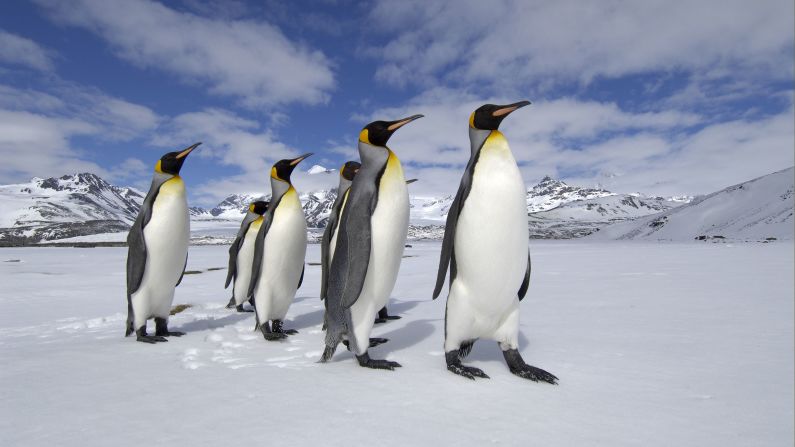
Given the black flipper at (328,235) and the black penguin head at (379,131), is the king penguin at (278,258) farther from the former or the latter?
the black penguin head at (379,131)

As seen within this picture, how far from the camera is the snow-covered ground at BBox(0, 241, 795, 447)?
Answer: 68.9 inches

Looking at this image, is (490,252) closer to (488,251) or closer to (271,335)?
(488,251)

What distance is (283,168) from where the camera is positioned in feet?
13.8

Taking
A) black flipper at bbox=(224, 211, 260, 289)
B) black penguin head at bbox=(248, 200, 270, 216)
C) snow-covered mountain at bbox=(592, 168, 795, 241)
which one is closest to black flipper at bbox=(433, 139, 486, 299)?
black penguin head at bbox=(248, 200, 270, 216)

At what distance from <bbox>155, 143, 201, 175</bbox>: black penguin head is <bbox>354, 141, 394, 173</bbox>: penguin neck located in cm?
205

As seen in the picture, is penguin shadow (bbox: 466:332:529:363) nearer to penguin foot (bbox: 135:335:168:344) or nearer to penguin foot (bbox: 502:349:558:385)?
penguin foot (bbox: 502:349:558:385)

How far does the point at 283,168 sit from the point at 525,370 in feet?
9.51

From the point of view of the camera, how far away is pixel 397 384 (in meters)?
2.35

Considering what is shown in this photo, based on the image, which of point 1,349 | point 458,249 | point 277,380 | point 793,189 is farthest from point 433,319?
point 793,189

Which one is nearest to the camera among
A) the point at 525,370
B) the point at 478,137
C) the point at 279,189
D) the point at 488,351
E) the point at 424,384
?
the point at 424,384

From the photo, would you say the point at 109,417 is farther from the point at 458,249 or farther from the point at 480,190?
the point at 480,190

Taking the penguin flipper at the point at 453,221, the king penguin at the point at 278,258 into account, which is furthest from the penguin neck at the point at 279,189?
the penguin flipper at the point at 453,221

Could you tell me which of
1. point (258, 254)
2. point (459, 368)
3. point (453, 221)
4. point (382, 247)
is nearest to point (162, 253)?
point (258, 254)

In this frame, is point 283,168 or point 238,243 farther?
point 238,243
